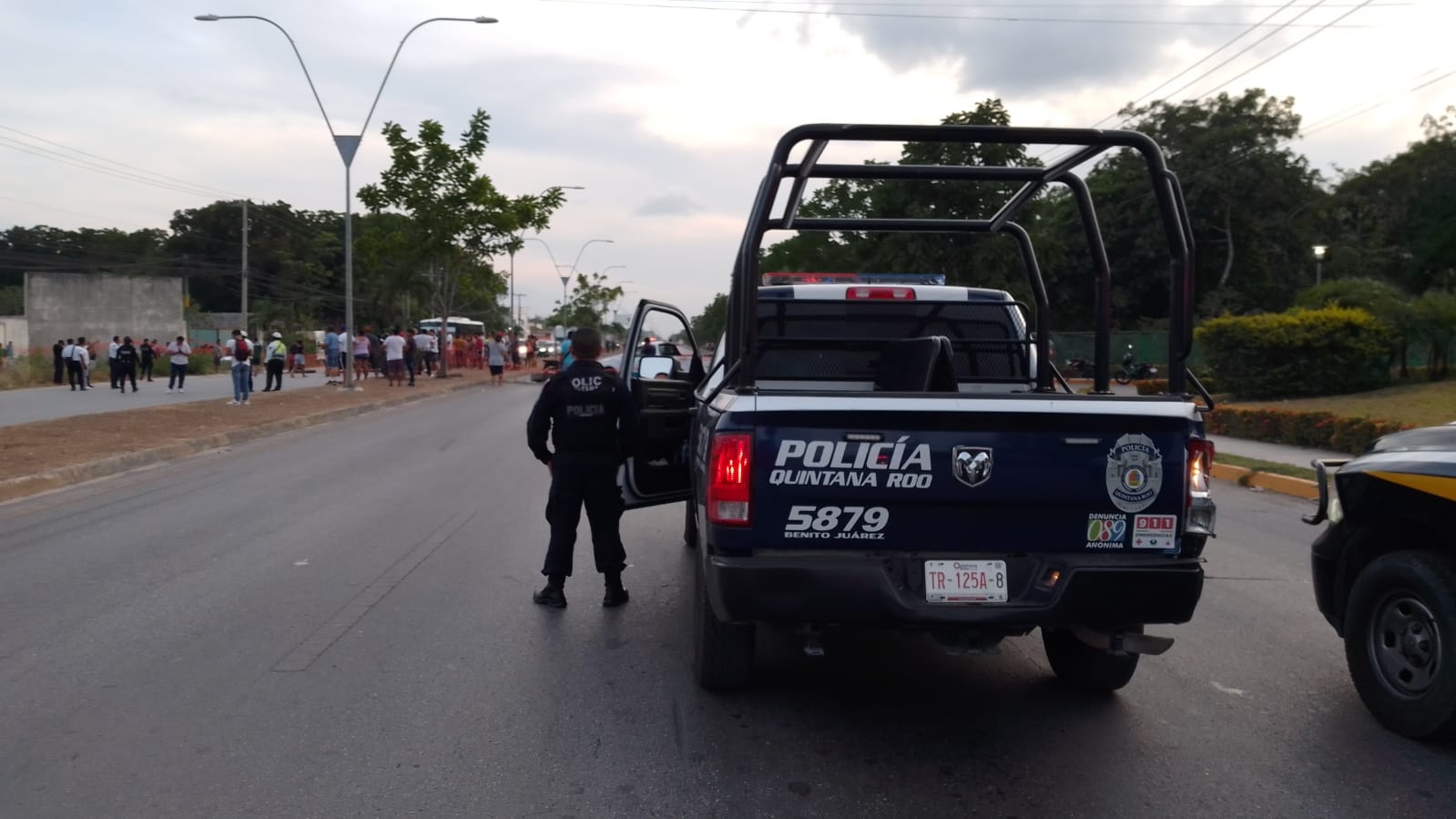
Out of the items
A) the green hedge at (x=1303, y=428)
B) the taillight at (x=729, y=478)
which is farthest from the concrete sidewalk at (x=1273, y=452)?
the taillight at (x=729, y=478)

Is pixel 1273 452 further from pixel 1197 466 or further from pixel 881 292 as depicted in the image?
pixel 1197 466

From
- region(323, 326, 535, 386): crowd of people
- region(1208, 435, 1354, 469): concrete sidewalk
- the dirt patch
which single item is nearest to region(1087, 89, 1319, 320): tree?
region(323, 326, 535, 386): crowd of people

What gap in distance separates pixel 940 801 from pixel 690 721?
4.06 ft

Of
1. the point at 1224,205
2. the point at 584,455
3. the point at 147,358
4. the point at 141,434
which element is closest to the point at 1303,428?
the point at 584,455

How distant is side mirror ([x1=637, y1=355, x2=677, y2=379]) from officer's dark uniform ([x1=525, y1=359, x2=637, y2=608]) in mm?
1587

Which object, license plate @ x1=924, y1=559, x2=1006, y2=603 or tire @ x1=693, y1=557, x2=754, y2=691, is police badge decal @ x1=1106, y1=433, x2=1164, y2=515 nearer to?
license plate @ x1=924, y1=559, x2=1006, y2=603

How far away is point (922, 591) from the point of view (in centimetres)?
427

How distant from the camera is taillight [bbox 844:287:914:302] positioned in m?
6.38

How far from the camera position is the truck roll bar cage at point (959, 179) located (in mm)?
4398

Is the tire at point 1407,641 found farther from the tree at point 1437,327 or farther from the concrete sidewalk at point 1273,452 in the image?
the tree at point 1437,327

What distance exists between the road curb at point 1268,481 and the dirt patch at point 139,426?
44.8 feet

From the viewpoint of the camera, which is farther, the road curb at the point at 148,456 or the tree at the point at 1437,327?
the tree at the point at 1437,327

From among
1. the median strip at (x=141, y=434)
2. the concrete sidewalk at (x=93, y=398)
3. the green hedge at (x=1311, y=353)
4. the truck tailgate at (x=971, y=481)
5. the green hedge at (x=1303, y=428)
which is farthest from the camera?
the green hedge at (x=1311, y=353)

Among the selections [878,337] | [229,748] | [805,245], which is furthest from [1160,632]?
[805,245]
